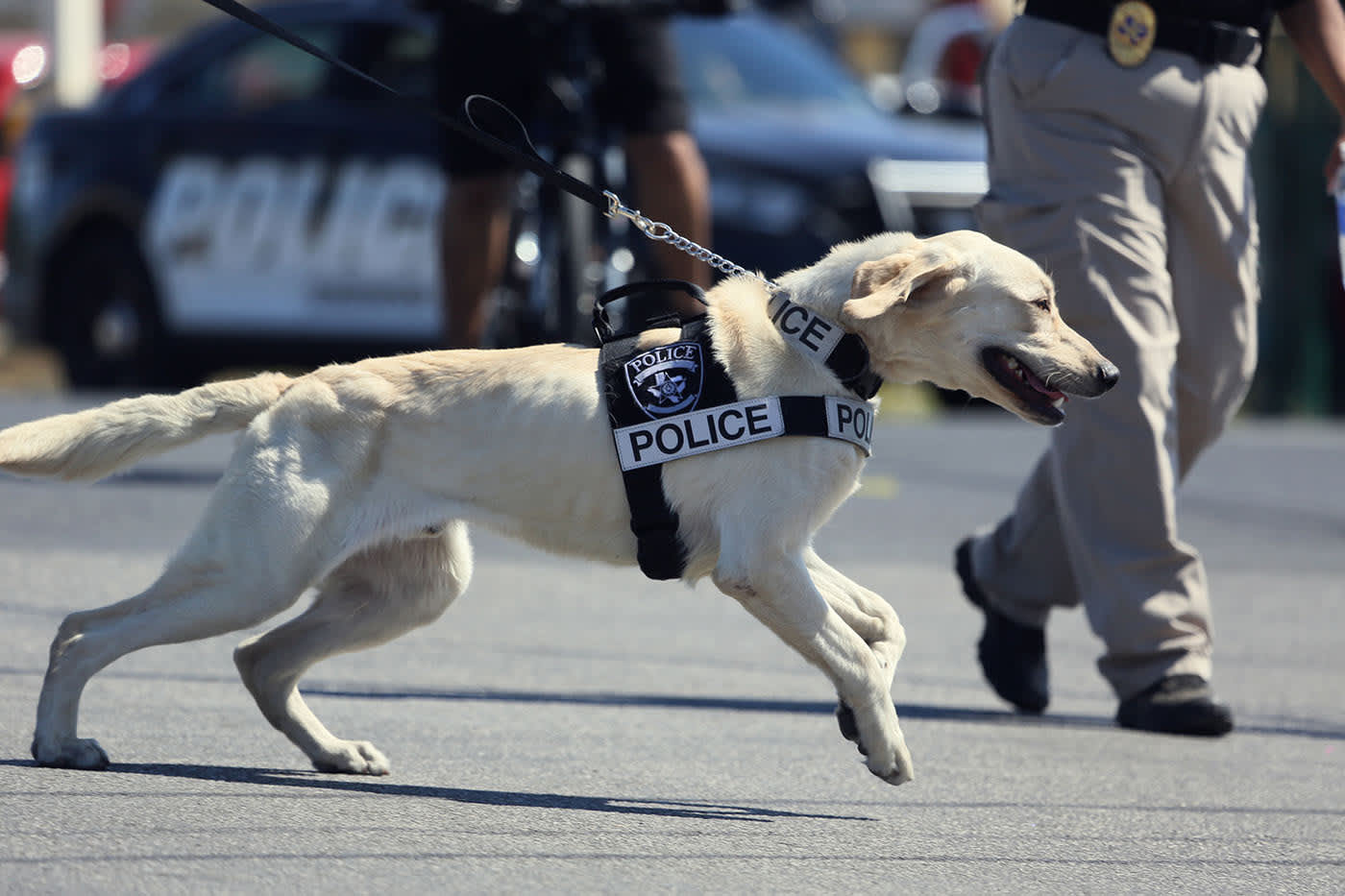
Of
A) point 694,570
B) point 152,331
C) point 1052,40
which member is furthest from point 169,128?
point 694,570

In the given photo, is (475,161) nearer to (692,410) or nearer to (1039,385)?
(692,410)

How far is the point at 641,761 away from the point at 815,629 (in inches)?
23.1

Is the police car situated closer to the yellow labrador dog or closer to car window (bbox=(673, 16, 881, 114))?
car window (bbox=(673, 16, 881, 114))

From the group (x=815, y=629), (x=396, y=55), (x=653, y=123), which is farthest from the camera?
(x=396, y=55)

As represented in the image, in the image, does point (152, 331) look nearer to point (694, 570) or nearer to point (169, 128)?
point (169, 128)

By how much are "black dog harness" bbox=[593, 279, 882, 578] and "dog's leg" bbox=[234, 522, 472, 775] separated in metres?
0.39

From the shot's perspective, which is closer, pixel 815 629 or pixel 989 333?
pixel 815 629

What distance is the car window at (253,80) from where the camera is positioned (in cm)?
984

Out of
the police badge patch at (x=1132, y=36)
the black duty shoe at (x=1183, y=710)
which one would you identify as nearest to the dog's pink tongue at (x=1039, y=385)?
the black duty shoe at (x=1183, y=710)

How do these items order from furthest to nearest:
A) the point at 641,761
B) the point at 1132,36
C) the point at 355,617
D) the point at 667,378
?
1. the point at 1132,36
2. the point at 641,761
3. the point at 355,617
4. the point at 667,378

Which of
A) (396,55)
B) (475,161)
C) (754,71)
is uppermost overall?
(475,161)

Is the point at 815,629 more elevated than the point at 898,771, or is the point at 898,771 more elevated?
the point at 815,629

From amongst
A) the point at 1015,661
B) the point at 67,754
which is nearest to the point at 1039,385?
the point at 1015,661

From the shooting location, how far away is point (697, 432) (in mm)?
3670
